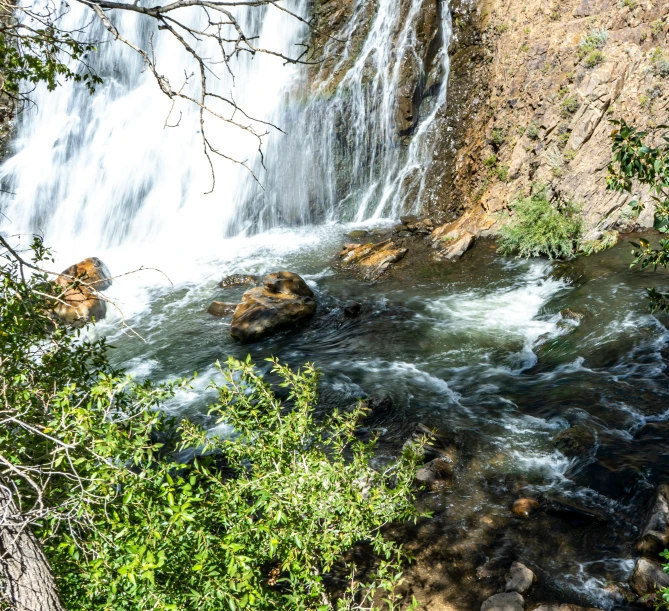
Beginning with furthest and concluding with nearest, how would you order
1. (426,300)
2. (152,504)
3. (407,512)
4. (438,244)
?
1. (438,244)
2. (426,300)
3. (407,512)
4. (152,504)

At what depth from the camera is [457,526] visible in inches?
231

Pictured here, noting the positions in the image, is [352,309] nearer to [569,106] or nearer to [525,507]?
[525,507]

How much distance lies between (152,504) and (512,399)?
585cm

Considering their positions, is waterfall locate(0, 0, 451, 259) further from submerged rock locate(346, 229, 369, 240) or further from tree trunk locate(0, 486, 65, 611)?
tree trunk locate(0, 486, 65, 611)

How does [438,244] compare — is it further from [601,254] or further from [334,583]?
[334,583]

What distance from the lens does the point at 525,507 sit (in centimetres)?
597

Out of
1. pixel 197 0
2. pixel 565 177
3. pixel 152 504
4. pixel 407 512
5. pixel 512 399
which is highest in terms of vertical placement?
pixel 197 0

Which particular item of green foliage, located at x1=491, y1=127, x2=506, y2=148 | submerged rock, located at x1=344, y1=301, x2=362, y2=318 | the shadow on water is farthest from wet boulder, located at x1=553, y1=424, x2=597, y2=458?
green foliage, located at x1=491, y1=127, x2=506, y2=148

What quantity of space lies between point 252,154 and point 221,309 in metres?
8.00

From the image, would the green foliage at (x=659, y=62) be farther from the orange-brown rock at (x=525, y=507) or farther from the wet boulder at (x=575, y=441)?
the orange-brown rock at (x=525, y=507)

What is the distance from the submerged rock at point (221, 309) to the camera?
12.2 m

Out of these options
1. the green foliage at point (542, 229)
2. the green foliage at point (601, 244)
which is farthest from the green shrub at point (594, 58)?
the green foliage at point (601, 244)

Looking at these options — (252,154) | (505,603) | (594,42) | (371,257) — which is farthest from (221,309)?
(594,42)

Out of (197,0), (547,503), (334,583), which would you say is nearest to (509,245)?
(547,503)
